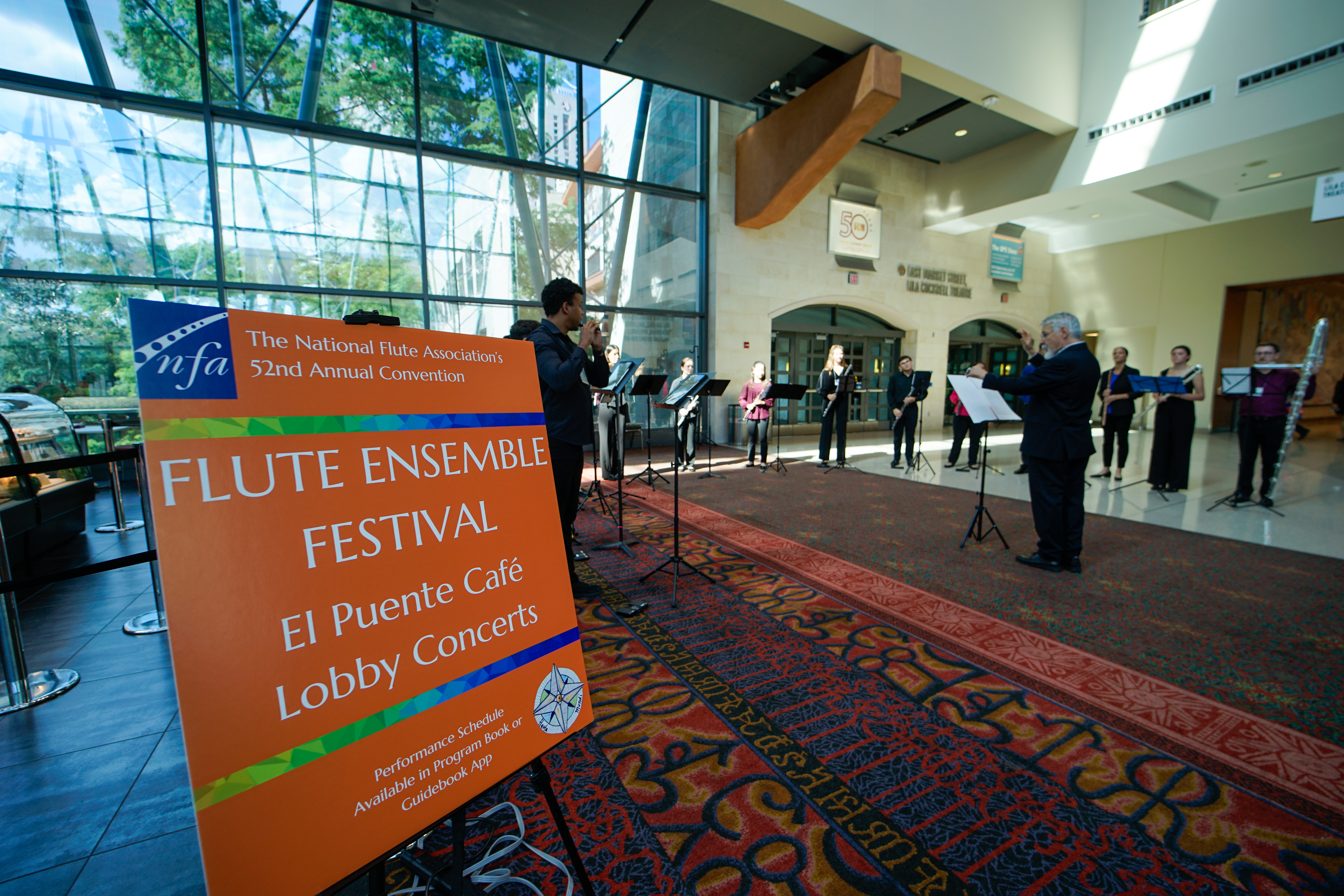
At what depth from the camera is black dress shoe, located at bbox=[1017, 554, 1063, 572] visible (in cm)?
362

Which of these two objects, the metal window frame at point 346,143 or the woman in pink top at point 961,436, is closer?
the metal window frame at point 346,143

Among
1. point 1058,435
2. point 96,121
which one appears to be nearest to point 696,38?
point 1058,435

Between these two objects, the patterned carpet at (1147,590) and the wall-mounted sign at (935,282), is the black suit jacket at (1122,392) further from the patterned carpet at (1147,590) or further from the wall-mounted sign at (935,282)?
the wall-mounted sign at (935,282)

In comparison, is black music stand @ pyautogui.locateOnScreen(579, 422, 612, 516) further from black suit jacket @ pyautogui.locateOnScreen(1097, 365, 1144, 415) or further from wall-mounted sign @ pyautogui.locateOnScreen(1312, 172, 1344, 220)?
wall-mounted sign @ pyautogui.locateOnScreen(1312, 172, 1344, 220)

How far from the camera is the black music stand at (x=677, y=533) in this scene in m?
3.26

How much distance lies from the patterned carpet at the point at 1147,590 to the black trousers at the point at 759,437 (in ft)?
6.64

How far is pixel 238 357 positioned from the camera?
2.89 feet

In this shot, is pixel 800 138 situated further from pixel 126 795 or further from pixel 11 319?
pixel 11 319

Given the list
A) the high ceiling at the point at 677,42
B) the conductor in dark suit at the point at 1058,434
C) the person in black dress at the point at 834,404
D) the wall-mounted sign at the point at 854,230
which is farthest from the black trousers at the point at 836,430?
the high ceiling at the point at 677,42

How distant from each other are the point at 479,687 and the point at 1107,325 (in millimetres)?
17098

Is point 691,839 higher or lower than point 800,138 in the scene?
lower

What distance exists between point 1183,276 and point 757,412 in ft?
39.1

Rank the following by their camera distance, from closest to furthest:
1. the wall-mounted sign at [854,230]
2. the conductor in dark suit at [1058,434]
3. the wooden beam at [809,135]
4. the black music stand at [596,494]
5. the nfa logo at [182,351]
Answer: the nfa logo at [182,351], the conductor in dark suit at [1058,434], the black music stand at [596,494], the wooden beam at [809,135], the wall-mounted sign at [854,230]

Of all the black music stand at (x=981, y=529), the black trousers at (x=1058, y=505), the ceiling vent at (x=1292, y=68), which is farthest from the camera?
the ceiling vent at (x=1292, y=68)
